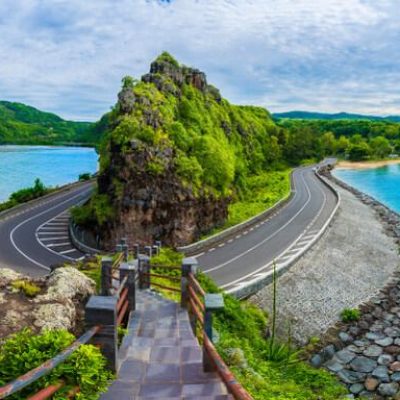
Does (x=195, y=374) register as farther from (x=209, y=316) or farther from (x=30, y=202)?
(x=30, y=202)

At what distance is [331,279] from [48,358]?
22099 millimetres

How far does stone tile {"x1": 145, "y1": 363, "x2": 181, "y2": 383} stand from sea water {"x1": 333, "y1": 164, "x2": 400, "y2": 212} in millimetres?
59015

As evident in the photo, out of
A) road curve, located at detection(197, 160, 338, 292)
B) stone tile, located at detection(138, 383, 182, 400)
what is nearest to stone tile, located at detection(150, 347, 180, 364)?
stone tile, located at detection(138, 383, 182, 400)

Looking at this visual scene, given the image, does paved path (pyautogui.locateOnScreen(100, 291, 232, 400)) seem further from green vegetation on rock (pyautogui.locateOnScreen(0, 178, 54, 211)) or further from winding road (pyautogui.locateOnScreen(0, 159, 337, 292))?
green vegetation on rock (pyautogui.locateOnScreen(0, 178, 54, 211))

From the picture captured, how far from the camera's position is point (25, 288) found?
7297 millimetres

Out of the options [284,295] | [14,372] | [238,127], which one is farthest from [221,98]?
[14,372]

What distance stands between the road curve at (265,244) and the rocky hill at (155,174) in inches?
154

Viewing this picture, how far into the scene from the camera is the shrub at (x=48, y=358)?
13.8ft

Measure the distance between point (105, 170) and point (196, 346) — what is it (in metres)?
26.4

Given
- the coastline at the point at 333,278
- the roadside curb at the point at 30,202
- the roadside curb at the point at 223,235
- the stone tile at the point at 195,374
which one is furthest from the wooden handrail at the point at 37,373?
the roadside curb at the point at 30,202

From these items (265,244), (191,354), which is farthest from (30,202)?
(191,354)

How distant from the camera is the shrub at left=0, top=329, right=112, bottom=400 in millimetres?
4208

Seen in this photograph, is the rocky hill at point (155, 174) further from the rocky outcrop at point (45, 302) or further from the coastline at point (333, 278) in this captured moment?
the rocky outcrop at point (45, 302)

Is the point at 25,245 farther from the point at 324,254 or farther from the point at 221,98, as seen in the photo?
the point at 221,98
